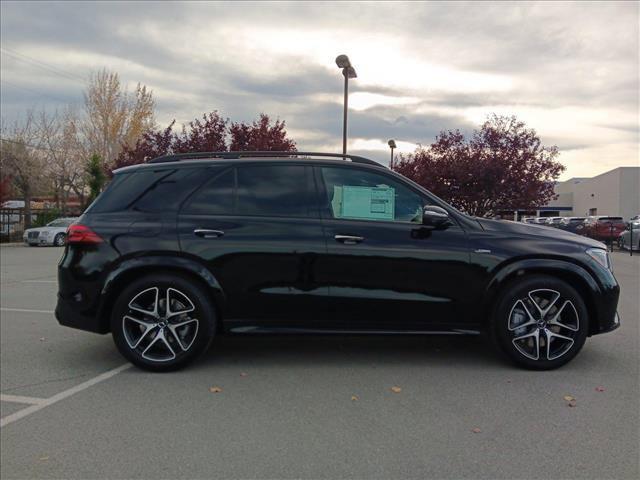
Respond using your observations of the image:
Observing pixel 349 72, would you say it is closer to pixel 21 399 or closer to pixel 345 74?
pixel 345 74

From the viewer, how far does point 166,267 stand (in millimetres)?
4605

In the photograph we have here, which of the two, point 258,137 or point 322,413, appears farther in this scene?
point 258,137

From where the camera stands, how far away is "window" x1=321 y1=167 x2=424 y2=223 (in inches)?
185

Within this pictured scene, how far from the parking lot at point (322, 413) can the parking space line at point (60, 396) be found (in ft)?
0.05

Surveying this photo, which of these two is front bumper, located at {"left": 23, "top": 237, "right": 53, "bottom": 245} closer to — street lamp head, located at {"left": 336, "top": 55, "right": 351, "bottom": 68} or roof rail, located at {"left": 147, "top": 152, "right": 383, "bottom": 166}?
street lamp head, located at {"left": 336, "top": 55, "right": 351, "bottom": 68}

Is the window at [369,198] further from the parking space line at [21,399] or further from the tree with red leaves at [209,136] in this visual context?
the tree with red leaves at [209,136]

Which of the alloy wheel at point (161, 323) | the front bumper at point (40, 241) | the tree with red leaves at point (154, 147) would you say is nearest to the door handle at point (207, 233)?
the alloy wheel at point (161, 323)

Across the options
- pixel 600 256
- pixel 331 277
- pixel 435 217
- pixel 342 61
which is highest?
pixel 342 61

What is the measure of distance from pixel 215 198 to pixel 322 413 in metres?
2.13

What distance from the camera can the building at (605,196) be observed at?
2141 inches

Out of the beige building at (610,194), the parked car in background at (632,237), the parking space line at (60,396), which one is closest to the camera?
the parking space line at (60,396)

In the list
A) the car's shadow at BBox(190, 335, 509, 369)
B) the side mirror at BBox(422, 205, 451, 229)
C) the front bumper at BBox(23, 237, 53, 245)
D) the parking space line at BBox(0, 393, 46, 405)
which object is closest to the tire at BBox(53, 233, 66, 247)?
the front bumper at BBox(23, 237, 53, 245)

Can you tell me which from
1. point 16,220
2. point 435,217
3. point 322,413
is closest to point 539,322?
point 435,217

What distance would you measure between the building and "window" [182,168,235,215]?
150 ft
